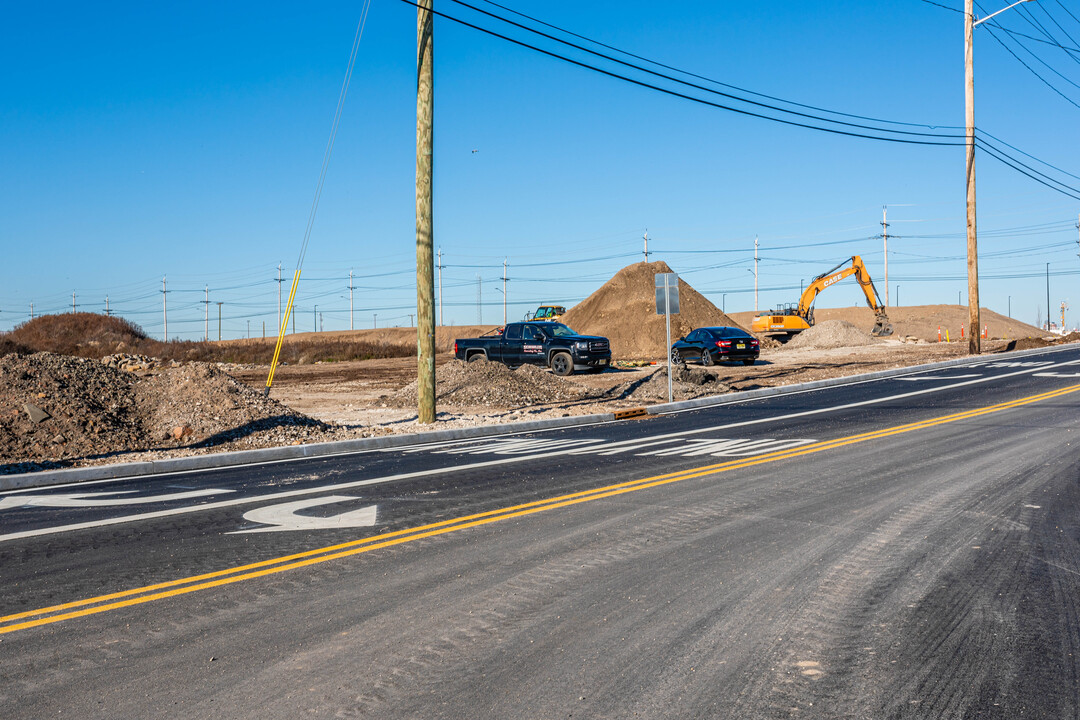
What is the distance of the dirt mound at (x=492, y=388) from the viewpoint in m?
22.5

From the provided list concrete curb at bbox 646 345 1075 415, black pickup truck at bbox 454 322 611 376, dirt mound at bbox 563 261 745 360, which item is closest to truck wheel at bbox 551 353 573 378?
black pickup truck at bbox 454 322 611 376

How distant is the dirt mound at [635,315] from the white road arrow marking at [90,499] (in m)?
42.1

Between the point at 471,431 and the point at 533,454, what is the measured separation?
425cm

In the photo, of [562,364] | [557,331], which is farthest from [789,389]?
[557,331]

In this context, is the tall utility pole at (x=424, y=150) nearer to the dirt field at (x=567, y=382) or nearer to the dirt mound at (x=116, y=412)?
the dirt field at (x=567, y=382)

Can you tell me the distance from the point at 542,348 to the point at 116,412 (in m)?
17.3

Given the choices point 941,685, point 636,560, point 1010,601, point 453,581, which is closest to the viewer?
point 941,685

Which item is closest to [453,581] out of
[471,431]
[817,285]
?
[471,431]

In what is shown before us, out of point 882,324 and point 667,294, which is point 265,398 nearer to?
point 667,294

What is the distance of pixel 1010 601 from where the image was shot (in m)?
5.22

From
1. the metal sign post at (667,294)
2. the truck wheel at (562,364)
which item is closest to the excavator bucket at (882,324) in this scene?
the truck wheel at (562,364)

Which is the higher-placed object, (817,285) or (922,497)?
(817,285)

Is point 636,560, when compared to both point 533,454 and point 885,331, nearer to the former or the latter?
point 533,454

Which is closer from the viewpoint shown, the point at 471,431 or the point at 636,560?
the point at 636,560
